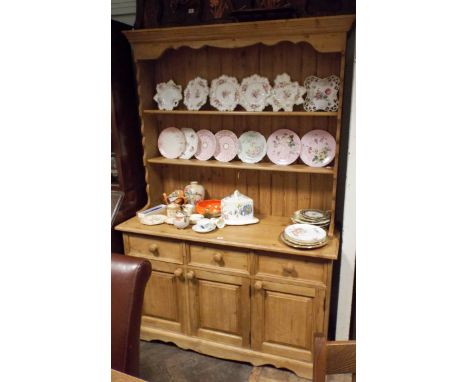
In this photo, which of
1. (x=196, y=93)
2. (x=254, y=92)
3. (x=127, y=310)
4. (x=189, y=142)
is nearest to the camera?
(x=127, y=310)

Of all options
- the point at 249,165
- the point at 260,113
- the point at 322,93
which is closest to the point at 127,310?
the point at 249,165

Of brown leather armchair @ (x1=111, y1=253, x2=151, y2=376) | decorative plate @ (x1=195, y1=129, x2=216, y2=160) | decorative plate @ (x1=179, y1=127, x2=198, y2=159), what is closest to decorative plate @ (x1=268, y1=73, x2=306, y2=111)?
decorative plate @ (x1=195, y1=129, x2=216, y2=160)

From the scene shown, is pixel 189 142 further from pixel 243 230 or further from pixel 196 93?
pixel 243 230

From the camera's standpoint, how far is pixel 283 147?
208 cm

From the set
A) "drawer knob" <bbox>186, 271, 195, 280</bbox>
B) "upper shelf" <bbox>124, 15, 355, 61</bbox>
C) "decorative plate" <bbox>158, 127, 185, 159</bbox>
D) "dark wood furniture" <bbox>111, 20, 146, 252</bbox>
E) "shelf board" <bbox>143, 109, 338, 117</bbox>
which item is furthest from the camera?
"decorative plate" <bbox>158, 127, 185, 159</bbox>

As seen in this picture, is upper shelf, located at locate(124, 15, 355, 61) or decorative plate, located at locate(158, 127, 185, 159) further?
decorative plate, located at locate(158, 127, 185, 159)

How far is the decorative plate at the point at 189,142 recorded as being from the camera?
2242mm

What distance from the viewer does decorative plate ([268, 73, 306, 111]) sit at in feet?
6.42

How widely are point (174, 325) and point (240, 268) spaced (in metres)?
0.61

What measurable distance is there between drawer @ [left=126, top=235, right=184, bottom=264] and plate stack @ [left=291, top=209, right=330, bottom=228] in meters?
0.69

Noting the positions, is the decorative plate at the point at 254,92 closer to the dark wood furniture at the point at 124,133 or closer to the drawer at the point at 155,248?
the dark wood furniture at the point at 124,133

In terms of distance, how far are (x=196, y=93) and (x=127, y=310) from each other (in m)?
1.44

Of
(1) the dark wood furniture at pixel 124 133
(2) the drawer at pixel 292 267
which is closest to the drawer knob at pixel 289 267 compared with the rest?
(2) the drawer at pixel 292 267

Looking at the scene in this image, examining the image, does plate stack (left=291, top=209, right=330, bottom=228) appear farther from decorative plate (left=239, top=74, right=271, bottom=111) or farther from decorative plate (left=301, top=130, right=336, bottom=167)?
decorative plate (left=239, top=74, right=271, bottom=111)
